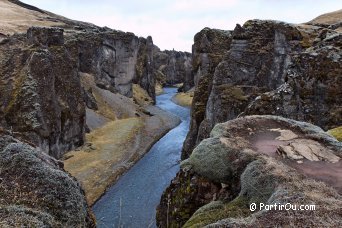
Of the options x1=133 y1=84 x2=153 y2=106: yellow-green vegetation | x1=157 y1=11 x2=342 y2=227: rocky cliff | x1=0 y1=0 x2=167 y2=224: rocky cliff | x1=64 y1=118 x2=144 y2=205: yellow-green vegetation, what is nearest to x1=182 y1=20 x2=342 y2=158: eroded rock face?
x1=157 y1=11 x2=342 y2=227: rocky cliff

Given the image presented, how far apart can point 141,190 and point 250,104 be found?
2012cm

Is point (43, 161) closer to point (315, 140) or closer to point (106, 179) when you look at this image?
point (315, 140)

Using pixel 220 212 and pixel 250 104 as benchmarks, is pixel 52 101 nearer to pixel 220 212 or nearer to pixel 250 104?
pixel 250 104

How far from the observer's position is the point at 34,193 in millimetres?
16406

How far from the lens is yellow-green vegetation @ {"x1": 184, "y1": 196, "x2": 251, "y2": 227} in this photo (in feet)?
60.6

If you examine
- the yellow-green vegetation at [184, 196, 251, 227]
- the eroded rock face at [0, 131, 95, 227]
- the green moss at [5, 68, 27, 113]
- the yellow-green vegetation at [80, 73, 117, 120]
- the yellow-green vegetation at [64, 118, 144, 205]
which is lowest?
the yellow-green vegetation at [64, 118, 144, 205]

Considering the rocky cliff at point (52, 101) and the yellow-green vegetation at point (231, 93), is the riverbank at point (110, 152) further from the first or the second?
the yellow-green vegetation at point (231, 93)

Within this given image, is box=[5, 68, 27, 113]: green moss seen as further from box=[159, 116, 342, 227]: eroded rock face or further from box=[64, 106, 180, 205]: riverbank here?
box=[159, 116, 342, 227]: eroded rock face

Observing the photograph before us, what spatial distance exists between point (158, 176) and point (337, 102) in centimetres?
2899

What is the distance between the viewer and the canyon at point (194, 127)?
17203mm

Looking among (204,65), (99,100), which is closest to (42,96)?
(99,100)

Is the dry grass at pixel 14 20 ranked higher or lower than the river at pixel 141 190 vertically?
higher

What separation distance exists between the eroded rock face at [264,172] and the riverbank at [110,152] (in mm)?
24200

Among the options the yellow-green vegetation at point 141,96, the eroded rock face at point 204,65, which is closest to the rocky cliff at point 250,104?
the eroded rock face at point 204,65
